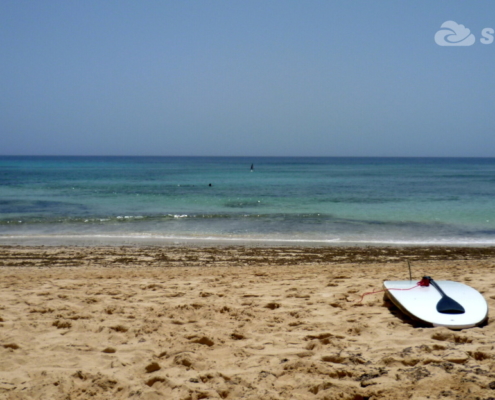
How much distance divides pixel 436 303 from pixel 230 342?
8.93 feet

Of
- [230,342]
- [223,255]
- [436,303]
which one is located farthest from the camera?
[223,255]

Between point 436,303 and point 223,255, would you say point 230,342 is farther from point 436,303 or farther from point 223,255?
point 223,255

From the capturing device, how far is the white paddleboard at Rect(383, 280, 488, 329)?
486cm

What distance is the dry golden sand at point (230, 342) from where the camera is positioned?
3553 mm

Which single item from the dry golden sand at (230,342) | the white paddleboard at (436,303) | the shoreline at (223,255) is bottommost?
the shoreline at (223,255)

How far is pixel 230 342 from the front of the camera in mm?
4574

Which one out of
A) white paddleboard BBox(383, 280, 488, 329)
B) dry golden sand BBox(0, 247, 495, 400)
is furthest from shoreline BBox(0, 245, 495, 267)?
white paddleboard BBox(383, 280, 488, 329)

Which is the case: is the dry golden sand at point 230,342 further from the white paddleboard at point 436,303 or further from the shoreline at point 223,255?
the shoreline at point 223,255

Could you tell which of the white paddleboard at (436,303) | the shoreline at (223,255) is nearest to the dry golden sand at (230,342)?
the white paddleboard at (436,303)

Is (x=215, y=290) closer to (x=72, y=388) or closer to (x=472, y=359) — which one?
(x=72, y=388)

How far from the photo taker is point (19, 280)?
317 inches

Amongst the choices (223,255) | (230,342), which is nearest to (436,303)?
(230,342)

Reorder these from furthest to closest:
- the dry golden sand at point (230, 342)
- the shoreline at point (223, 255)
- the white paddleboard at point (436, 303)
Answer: the shoreline at point (223, 255) < the white paddleboard at point (436, 303) < the dry golden sand at point (230, 342)

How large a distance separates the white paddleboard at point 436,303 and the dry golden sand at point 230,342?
0.60ft
